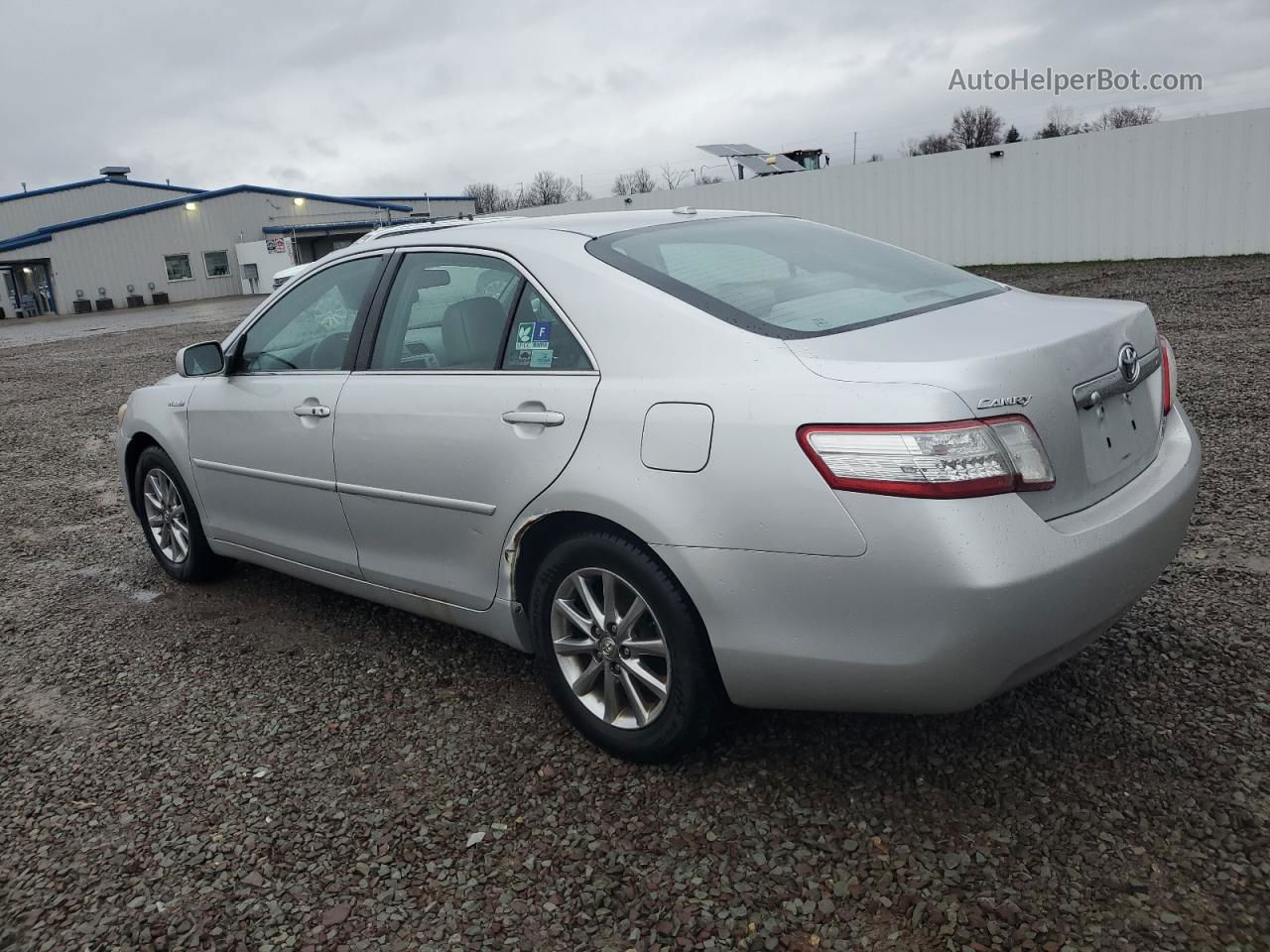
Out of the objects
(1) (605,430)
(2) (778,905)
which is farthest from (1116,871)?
(1) (605,430)

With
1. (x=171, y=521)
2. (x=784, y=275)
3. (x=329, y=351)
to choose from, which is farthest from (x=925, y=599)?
(x=171, y=521)

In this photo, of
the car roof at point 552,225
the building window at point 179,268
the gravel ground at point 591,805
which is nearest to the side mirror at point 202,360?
the car roof at point 552,225

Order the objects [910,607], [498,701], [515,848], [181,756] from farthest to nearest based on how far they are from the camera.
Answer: [498,701] → [181,756] → [515,848] → [910,607]

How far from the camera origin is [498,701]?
3.58m

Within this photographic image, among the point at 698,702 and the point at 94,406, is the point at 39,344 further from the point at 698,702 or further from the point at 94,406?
the point at 698,702

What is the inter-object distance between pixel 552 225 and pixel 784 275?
823mm

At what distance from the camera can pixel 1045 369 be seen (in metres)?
2.49

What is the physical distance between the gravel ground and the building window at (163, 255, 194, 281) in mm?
52321

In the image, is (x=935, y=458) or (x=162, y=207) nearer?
(x=935, y=458)

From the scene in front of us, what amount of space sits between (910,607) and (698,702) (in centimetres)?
70

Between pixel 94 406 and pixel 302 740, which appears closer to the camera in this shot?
pixel 302 740

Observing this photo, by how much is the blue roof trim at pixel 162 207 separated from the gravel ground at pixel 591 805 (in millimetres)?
50665

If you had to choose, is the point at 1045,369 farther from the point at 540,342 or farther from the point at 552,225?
the point at 552,225

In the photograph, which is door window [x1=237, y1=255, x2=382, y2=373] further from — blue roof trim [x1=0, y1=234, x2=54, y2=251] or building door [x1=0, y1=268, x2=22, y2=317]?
building door [x1=0, y1=268, x2=22, y2=317]
